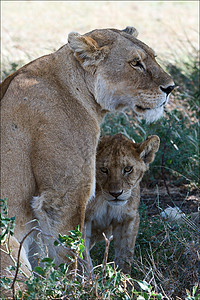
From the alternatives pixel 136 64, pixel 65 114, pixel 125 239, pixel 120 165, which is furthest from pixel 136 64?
pixel 125 239

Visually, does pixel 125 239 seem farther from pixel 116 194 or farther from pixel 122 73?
pixel 122 73

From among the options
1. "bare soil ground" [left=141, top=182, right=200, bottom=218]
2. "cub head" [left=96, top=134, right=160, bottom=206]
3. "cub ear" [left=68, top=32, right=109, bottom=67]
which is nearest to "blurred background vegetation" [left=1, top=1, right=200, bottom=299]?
"bare soil ground" [left=141, top=182, right=200, bottom=218]

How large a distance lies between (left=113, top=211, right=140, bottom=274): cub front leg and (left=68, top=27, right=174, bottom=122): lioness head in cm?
99

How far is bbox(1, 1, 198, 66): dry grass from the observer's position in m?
13.8

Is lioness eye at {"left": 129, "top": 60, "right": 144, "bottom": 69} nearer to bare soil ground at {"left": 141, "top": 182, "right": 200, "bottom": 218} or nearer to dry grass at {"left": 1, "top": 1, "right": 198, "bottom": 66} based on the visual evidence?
bare soil ground at {"left": 141, "top": 182, "right": 200, "bottom": 218}

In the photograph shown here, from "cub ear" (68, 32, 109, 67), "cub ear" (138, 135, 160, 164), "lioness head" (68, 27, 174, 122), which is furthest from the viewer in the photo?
"cub ear" (138, 135, 160, 164)

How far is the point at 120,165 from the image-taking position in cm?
423

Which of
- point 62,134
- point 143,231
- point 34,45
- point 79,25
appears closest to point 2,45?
point 34,45

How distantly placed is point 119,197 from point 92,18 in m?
13.4

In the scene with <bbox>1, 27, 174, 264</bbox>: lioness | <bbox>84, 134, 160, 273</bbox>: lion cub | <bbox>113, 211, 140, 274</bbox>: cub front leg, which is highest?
<bbox>1, 27, 174, 264</bbox>: lioness

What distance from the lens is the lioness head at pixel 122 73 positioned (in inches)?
144

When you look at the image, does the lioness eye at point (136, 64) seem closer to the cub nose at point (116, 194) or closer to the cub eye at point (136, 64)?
the cub eye at point (136, 64)

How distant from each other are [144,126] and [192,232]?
2.21 m

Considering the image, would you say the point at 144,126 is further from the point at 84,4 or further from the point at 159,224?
the point at 84,4
